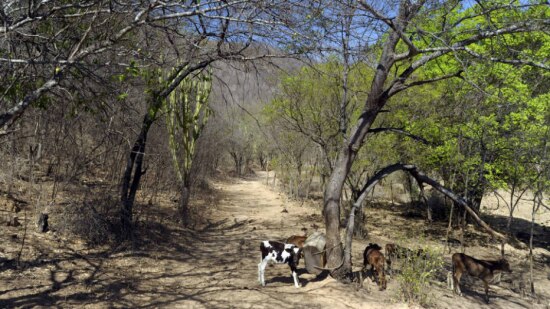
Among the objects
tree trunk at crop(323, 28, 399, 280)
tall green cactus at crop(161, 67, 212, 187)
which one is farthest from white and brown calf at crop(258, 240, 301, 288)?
tall green cactus at crop(161, 67, 212, 187)

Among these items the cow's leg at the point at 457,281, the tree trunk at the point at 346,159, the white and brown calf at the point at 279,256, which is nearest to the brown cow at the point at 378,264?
the tree trunk at the point at 346,159

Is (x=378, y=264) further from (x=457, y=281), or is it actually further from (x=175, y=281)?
(x=175, y=281)

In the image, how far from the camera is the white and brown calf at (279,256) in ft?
22.6

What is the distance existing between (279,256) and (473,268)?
4375mm

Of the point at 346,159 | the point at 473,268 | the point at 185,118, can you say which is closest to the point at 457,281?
the point at 473,268

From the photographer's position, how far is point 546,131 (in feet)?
31.0

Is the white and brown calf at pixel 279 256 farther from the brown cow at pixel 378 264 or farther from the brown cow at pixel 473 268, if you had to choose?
the brown cow at pixel 473 268

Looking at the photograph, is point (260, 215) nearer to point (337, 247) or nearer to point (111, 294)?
point (337, 247)

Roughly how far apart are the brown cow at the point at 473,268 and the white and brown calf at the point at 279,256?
3562 mm

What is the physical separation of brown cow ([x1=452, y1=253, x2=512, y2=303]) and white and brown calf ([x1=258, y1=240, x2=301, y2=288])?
3.56 metres

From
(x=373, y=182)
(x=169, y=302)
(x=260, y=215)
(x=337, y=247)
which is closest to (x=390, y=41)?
(x=373, y=182)

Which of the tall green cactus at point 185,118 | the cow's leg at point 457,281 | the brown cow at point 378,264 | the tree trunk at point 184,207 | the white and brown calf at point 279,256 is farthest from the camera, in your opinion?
the tall green cactus at point 185,118

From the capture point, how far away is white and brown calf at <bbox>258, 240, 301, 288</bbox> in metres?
6.90

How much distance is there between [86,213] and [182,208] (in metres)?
4.51
